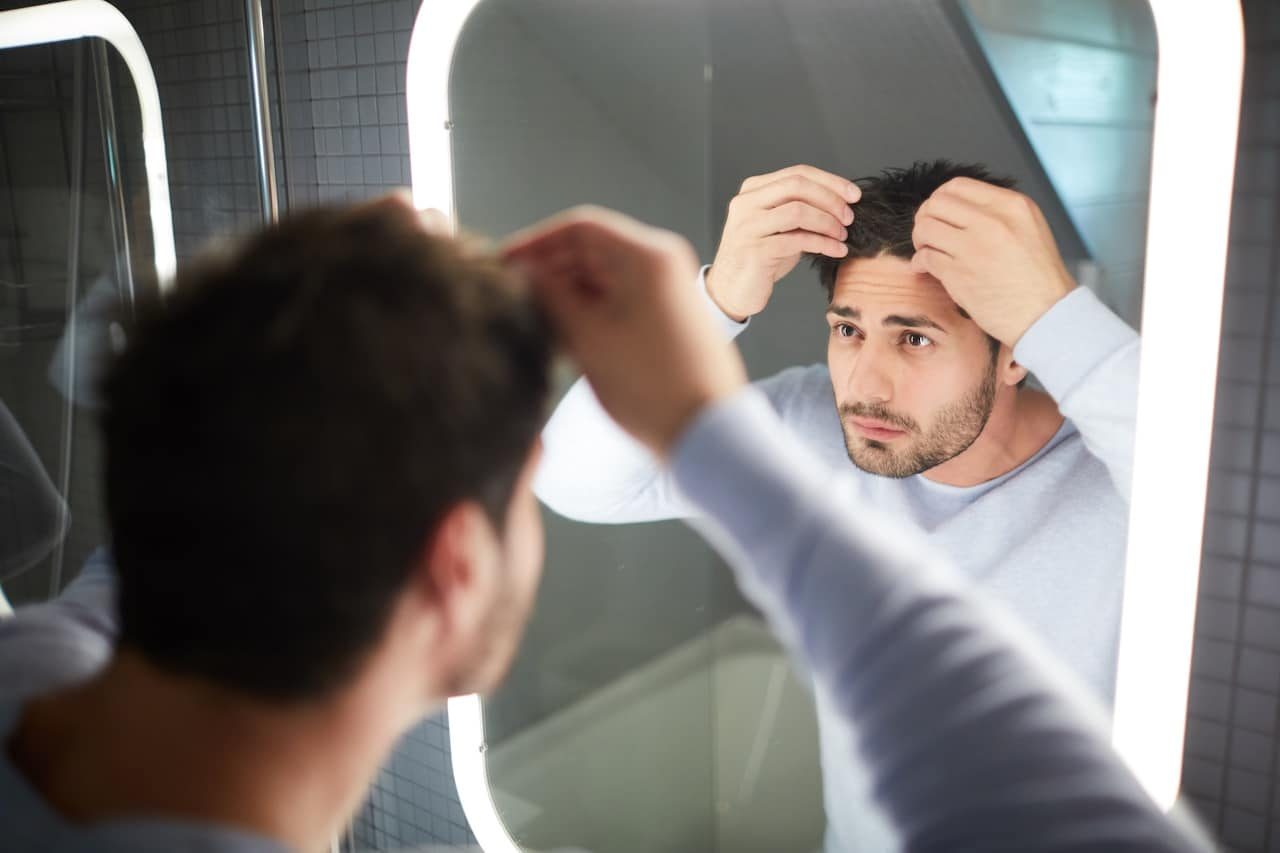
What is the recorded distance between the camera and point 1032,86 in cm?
80

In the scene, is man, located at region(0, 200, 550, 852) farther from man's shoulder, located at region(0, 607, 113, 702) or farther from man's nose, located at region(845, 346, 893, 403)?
man's nose, located at region(845, 346, 893, 403)

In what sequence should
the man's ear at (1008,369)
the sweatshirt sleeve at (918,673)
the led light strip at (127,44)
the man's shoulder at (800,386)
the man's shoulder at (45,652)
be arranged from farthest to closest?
1. the led light strip at (127,44)
2. the man's shoulder at (800,386)
3. the man's ear at (1008,369)
4. the man's shoulder at (45,652)
5. the sweatshirt sleeve at (918,673)

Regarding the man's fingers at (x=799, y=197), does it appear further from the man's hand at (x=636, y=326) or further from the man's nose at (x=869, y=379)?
the man's hand at (x=636, y=326)

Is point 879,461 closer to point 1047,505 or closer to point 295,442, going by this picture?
point 1047,505

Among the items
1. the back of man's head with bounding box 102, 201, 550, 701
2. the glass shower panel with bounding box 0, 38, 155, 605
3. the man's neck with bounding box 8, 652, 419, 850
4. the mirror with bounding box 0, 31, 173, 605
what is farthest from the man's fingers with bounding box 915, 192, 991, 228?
the mirror with bounding box 0, 31, 173, 605

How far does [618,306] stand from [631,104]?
726 millimetres

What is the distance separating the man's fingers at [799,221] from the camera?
3.06ft

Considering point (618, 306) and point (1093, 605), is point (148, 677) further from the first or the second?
point (1093, 605)

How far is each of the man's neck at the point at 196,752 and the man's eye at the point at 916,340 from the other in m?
0.60

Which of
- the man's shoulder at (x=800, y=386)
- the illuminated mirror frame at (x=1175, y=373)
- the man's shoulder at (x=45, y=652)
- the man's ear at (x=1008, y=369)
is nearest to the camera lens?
the man's shoulder at (x=45, y=652)

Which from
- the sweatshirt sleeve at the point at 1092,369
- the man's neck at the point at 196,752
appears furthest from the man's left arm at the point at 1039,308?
the man's neck at the point at 196,752

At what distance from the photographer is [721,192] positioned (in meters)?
1.03

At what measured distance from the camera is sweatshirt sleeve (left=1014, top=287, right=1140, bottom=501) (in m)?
0.80

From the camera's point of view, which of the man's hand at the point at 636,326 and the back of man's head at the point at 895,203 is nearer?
the man's hand at the point at 636,326
